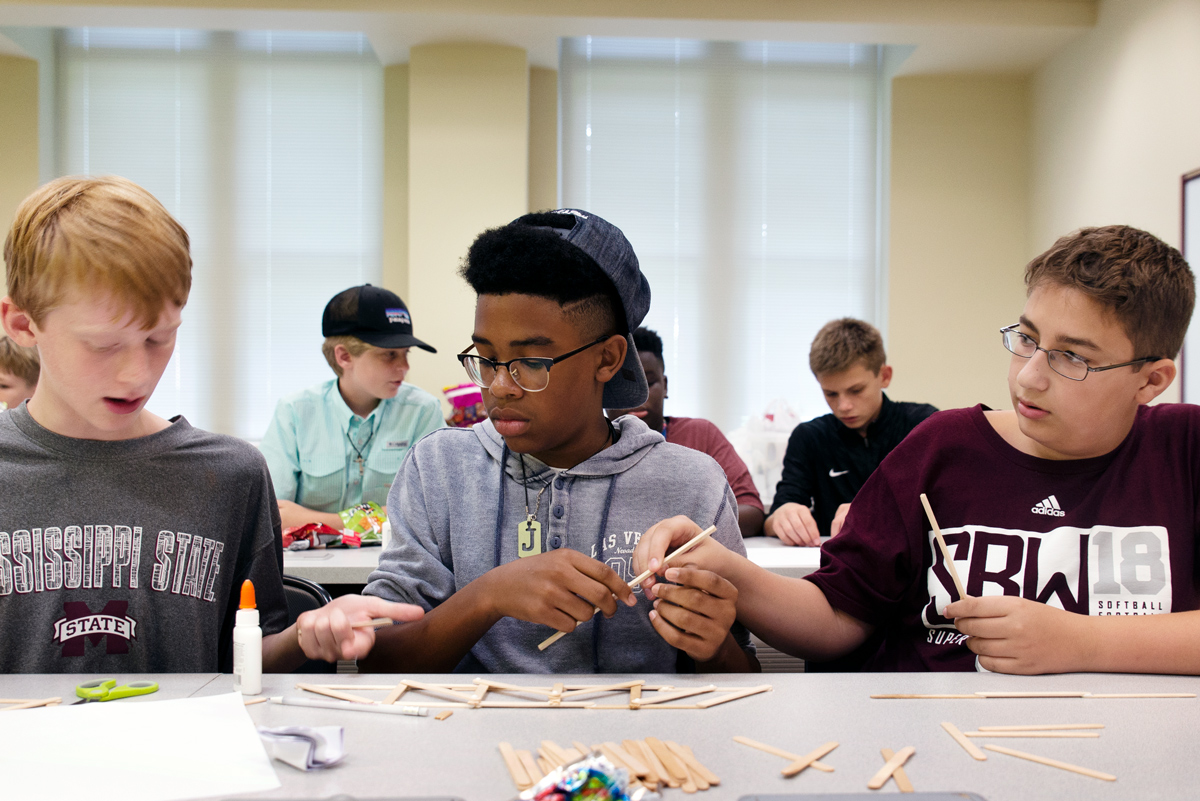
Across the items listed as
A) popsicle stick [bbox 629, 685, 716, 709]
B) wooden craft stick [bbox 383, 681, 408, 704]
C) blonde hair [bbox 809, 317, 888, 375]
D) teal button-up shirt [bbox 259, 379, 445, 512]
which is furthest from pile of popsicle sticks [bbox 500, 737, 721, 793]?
teal button-up shirt [bbox 259, 379, 445, 512]

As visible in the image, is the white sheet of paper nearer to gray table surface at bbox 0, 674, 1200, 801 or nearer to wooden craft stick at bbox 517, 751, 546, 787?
gray table surface at bbox 0, 674, 1200, 801

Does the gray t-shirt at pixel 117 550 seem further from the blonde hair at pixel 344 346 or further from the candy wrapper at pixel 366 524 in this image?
the blonde hair at pixel 344 346

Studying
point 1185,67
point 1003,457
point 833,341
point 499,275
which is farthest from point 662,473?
point 1185,67

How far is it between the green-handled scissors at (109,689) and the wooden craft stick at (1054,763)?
3.32 ft

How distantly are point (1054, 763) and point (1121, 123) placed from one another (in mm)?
4608

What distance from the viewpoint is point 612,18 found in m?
4.81

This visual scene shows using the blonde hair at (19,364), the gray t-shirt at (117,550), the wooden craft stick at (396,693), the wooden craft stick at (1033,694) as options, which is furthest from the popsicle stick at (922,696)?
the blonde hair at (19,364)

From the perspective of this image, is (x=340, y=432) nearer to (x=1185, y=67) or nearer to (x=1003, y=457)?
(x=1003, y=457)

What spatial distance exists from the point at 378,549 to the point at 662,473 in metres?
1.66

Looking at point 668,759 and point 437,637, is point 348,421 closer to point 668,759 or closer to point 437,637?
point 437,637

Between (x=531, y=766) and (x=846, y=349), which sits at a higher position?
(x=846, y=349)

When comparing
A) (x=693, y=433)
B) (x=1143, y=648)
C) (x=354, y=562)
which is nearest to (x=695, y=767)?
(x=1143, y=648)

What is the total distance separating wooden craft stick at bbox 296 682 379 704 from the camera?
1.06 m

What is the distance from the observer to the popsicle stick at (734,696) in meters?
1.07
